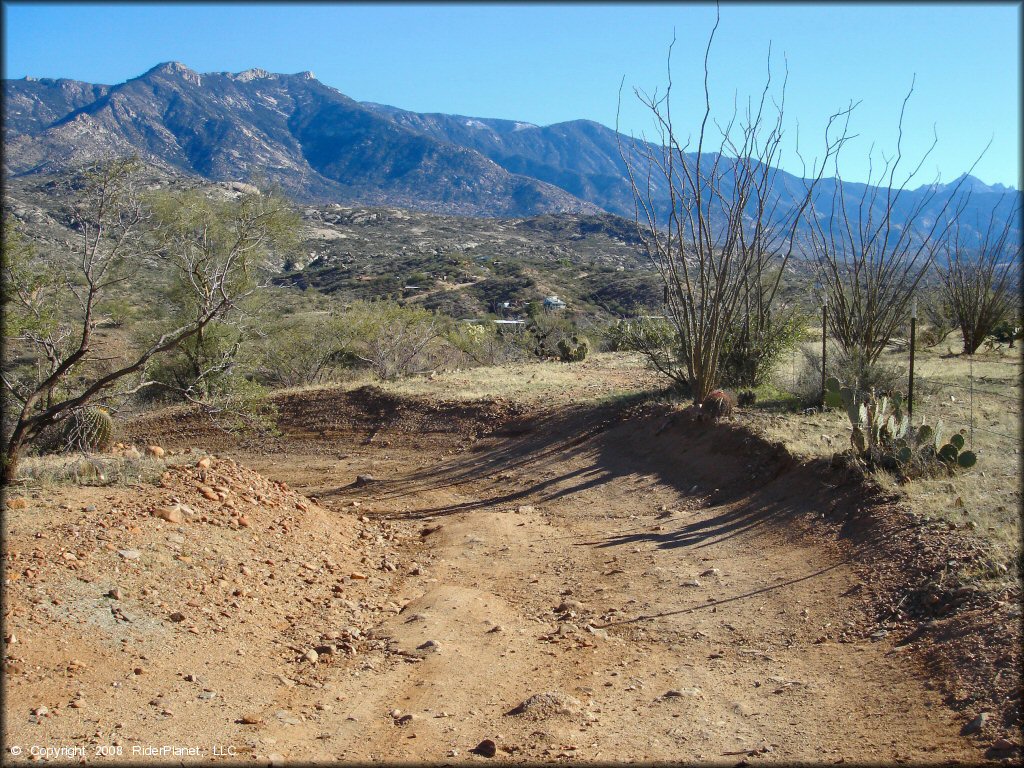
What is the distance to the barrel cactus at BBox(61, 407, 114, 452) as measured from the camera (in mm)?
10156

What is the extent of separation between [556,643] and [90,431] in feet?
24.3

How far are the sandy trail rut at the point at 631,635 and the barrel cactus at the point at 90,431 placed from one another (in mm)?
3072

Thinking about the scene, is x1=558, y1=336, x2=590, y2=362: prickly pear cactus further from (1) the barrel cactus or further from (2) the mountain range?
(2) the mountain range

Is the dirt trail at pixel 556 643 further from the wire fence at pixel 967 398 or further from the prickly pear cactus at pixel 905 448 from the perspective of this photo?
the wire fence at pixel 967 398

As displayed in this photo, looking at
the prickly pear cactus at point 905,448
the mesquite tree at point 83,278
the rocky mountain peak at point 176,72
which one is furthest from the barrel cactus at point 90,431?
the rocky mountain peak at point 176,72

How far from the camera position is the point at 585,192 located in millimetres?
126188

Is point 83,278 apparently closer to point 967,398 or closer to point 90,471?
point 90,471

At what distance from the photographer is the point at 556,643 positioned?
6.20m

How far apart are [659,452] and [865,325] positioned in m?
5.99

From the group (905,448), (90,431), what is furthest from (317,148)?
(905,448)

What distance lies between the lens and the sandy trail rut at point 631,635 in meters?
4.57

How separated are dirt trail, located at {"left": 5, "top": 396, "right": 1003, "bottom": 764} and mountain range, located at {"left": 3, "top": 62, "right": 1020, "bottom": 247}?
149 ft

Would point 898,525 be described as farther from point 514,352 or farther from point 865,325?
point 514,352

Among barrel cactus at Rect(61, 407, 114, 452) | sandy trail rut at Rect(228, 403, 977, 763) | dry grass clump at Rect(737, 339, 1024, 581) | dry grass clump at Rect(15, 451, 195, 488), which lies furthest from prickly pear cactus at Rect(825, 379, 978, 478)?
barrel cactus at Rect(61, 407, 114, 452)
